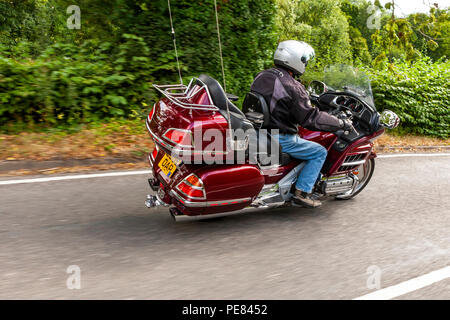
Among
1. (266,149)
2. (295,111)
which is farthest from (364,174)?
(266,149)

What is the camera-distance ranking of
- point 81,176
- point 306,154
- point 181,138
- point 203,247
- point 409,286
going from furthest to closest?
point 81,176 → point 306,154 → point 203,247 → point 181,138 → point 409,286

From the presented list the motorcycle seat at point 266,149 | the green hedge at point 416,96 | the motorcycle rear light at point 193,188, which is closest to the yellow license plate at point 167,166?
the motorcycle rear light at point 193,188

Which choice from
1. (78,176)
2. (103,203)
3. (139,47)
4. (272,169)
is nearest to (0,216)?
(103,203)

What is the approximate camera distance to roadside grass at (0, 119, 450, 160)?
590 centimetres

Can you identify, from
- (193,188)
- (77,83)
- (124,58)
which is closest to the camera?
(193,188)

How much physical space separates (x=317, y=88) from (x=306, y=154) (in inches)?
46.8

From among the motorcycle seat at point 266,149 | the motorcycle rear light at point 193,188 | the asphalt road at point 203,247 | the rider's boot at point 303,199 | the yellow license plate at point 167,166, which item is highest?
the motorcycle seat at point 266,149

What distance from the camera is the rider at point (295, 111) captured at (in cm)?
405

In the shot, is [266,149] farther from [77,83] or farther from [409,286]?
[77,83]

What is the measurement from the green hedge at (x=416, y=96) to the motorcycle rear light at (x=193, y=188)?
8802 mm

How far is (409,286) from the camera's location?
317cm

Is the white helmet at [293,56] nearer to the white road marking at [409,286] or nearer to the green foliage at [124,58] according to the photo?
the white road marking at [409,286]

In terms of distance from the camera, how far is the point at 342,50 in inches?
1599
